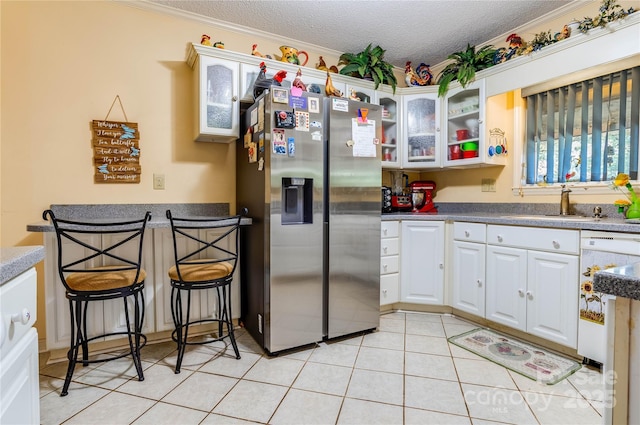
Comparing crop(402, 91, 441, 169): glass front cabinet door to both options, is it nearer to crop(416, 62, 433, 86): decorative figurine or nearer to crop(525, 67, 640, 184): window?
crop(416, 62, 433, 86): decorative figurine

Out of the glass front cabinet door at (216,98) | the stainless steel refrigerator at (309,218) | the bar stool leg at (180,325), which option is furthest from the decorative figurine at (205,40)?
the bar stool leg at (180,325)

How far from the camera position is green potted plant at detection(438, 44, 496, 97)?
2.91 meters

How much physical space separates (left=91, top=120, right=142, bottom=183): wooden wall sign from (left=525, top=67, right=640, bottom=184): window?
10.6 feet

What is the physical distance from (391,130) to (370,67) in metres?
0.63

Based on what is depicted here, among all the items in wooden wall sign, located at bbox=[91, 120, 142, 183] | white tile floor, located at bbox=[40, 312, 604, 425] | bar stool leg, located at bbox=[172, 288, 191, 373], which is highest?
wooden wall sign, located at bbox=[91, 120, 142, 183]

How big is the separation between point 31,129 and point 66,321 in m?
1.28

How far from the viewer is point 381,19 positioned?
2701 mm

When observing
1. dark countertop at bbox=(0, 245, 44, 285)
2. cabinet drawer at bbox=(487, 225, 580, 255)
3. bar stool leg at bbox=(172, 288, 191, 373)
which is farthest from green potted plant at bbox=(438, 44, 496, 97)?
dark countertop at bbox=(0, 245, 44, 285)

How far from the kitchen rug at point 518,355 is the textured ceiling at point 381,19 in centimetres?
254

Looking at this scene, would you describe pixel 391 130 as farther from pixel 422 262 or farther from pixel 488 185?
pixel 422 262

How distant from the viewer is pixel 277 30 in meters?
2.87

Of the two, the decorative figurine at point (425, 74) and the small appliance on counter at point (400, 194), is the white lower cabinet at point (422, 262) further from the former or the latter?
the decorative figurine at point (425, 74)

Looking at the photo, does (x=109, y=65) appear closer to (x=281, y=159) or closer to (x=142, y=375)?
(x=281, y=159)

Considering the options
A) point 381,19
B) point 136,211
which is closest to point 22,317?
point 136,211
